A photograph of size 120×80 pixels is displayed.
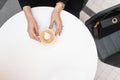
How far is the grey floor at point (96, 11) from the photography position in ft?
5.23

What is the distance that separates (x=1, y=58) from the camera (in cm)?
116

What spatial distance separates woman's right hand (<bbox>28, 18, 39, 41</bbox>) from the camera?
3.78 ft

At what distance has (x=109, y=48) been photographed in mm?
1344

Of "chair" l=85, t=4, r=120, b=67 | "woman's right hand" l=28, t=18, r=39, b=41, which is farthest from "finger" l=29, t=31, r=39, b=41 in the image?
"chair" l=85, t=4, r=120, b=67

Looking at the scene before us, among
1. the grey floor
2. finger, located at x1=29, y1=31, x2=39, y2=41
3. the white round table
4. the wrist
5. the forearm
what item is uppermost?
the forearm

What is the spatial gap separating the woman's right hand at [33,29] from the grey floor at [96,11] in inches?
24.8

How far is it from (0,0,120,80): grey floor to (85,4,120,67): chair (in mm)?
284

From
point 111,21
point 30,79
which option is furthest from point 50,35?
point 111,21

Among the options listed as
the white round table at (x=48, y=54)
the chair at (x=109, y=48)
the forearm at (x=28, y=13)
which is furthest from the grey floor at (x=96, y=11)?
the forearm at (x=28, y=13)

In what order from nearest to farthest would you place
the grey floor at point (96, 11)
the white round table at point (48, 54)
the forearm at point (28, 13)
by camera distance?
the white round table at point (48, 54) < the forearm at point (28, 13) < the grey floor at point (96, 11)

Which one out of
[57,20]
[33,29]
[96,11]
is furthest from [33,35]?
[96,11]

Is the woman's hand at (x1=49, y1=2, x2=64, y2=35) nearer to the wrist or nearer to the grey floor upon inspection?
the wrist

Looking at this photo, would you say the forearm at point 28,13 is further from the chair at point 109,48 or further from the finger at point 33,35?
the chair at point 109,48

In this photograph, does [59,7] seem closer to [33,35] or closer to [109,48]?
[33,35]
